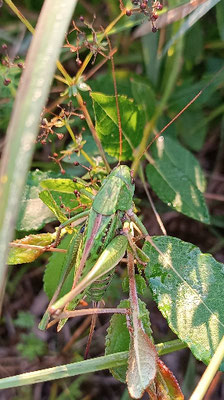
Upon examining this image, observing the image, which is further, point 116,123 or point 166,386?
point 116,123

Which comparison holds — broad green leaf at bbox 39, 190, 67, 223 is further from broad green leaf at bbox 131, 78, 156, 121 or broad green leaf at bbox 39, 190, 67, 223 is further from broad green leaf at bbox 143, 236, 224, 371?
broad green leaf at bbox 131, 78, 156, 121

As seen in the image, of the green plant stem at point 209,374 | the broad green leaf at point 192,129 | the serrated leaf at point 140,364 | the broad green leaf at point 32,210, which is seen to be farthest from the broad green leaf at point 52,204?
the broad green leaf at point 192,129

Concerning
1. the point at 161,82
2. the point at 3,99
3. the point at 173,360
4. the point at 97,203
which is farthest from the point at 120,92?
the point at 173,360

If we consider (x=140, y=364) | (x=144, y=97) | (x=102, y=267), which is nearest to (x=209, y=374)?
(x=140, y=364)

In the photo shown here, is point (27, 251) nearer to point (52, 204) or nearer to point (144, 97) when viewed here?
point (52, 204)

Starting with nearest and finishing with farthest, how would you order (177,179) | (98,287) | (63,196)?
(98,287) → (63,196) → (177,179)
